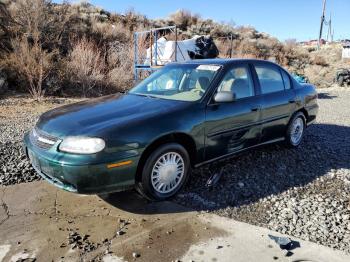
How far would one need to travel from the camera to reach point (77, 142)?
3.45 metres

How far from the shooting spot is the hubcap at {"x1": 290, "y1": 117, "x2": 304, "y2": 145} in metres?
5.86

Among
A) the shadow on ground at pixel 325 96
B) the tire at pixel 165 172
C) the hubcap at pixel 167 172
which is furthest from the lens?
the shadow on ground at pixel 325 96

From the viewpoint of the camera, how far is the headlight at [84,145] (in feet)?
11.2

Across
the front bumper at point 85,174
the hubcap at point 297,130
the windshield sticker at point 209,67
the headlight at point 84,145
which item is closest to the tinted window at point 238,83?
the windshield sticker at point 209,67

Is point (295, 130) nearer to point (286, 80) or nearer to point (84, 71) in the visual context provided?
point (286, 80)

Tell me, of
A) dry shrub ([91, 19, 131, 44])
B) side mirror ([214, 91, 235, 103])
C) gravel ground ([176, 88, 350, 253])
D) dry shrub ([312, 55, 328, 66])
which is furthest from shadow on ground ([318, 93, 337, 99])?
dry shrub ([312, 55, 328, 66])

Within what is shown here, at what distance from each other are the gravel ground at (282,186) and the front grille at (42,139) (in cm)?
97

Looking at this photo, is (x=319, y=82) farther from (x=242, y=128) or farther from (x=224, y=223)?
(x=224, y=223)

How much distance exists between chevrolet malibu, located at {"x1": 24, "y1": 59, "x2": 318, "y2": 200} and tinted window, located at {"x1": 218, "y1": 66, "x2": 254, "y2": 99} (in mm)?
14

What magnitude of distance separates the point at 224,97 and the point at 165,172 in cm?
120

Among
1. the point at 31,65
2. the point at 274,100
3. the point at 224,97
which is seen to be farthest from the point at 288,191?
the point at 31,65

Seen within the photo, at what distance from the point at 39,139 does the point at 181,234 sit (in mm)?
1845

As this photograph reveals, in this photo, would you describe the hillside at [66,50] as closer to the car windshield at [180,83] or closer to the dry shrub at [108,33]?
the dry shrub at [108,33]

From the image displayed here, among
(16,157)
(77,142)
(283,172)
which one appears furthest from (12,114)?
(283,172)
